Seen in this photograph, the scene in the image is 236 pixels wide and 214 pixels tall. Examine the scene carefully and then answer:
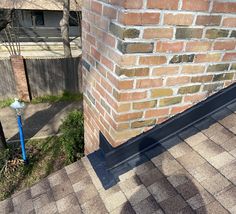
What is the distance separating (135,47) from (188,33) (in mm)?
441

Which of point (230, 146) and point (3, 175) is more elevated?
point (230, 146)

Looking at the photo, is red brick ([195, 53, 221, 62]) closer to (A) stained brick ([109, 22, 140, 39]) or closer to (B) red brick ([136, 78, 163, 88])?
(B) red brick ([136, 78, 163, 88])

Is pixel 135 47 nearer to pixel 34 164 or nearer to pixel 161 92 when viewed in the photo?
pixel 161 92

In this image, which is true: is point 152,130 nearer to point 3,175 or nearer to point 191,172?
point 191,172

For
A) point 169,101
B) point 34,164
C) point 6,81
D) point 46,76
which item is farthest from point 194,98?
point 6,81

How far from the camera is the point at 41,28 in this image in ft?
65.1

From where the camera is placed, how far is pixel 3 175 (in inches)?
241

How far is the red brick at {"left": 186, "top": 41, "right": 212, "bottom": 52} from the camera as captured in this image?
1.77m

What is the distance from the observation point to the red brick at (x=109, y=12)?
62.3 inches

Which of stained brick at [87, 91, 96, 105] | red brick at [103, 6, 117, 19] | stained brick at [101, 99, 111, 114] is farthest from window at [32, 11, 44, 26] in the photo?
red brick at [103, 6, 117, 19]

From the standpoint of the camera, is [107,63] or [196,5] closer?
[196,5]

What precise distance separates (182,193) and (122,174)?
1.83 feet

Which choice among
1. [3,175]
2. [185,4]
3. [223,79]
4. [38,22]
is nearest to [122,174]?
[223,79]

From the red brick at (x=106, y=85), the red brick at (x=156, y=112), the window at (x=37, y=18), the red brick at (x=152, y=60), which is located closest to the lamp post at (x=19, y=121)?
the red brick at (x=106, y=85)
